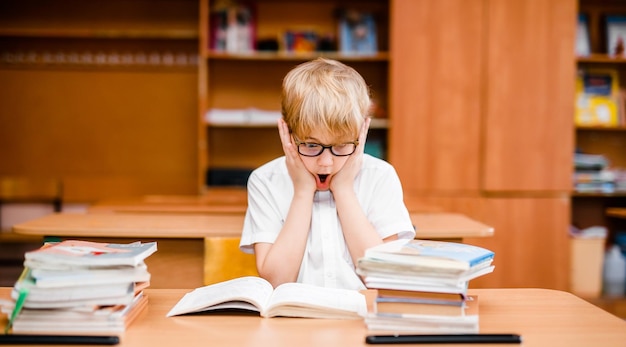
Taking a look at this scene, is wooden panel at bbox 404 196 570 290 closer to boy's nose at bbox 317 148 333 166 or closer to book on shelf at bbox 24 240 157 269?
boy's nose at bbox 317 148 333 166

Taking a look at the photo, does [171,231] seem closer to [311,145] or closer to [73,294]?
[311,145]

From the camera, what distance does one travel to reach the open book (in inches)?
45.2

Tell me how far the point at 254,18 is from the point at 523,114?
1.82 m

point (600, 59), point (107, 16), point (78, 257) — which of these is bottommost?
point (78, 257)

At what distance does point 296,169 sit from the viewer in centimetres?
156

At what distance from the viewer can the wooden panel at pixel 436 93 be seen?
3848 millimetres

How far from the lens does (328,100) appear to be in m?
1.42

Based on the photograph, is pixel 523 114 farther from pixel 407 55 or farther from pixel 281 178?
pixel 281 178

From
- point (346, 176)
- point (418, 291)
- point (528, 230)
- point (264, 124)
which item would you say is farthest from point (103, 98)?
point (418, 291)

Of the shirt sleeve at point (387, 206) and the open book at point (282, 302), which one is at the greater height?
the shirt sleeve at point (387, 206)

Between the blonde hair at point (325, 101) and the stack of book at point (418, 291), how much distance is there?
1.35 ft

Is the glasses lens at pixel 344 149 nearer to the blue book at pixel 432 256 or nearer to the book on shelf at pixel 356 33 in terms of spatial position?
the blue book at pixel 432 256

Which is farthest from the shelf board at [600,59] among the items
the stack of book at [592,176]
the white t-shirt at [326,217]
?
the white t-shirt at [326,217]

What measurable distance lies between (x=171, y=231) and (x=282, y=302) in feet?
3.36
